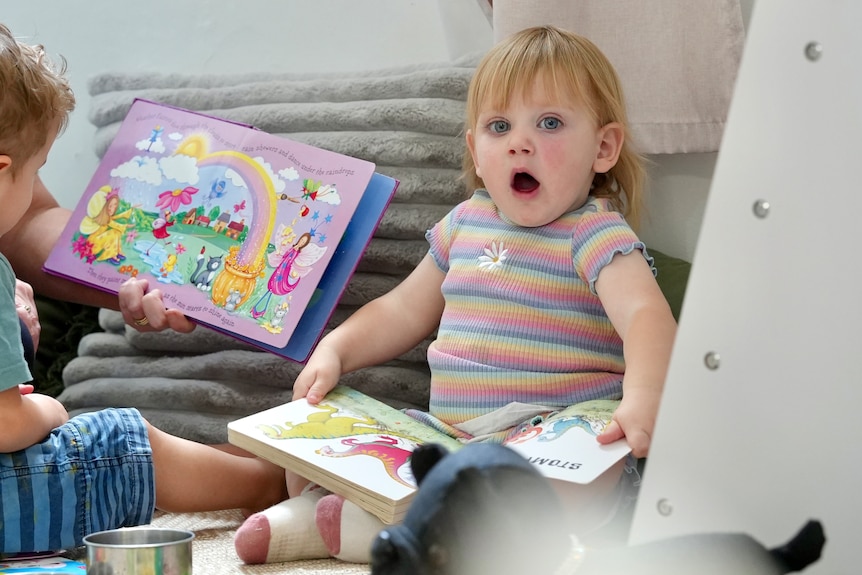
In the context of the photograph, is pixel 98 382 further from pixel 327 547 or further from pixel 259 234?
pixel 327 547

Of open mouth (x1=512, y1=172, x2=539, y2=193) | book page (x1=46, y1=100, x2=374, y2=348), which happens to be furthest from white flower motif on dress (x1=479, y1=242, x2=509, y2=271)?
book page (x1=46, y1=100, x2=374, y2=348)

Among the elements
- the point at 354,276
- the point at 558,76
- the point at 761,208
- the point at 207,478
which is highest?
the point at 558,76

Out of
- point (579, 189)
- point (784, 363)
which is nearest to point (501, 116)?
point (579, 189)

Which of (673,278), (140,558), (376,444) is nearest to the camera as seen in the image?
(140,558)

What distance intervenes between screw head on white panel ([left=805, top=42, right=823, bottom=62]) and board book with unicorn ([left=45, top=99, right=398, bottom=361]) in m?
0.68

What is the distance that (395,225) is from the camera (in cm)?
125

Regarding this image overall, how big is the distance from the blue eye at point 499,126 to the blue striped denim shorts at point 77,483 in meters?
0.48

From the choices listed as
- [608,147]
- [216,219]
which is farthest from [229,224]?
[608,147]

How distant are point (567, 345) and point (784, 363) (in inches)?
19.0

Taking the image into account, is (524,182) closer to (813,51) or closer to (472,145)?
(472,145)

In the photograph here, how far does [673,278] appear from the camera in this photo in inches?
45.7

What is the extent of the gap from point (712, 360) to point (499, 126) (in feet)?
1.88

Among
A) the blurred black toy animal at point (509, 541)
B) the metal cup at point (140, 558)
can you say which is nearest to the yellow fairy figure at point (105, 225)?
the metal cup at point (140, 558)

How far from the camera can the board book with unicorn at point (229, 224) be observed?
45.6 inches
